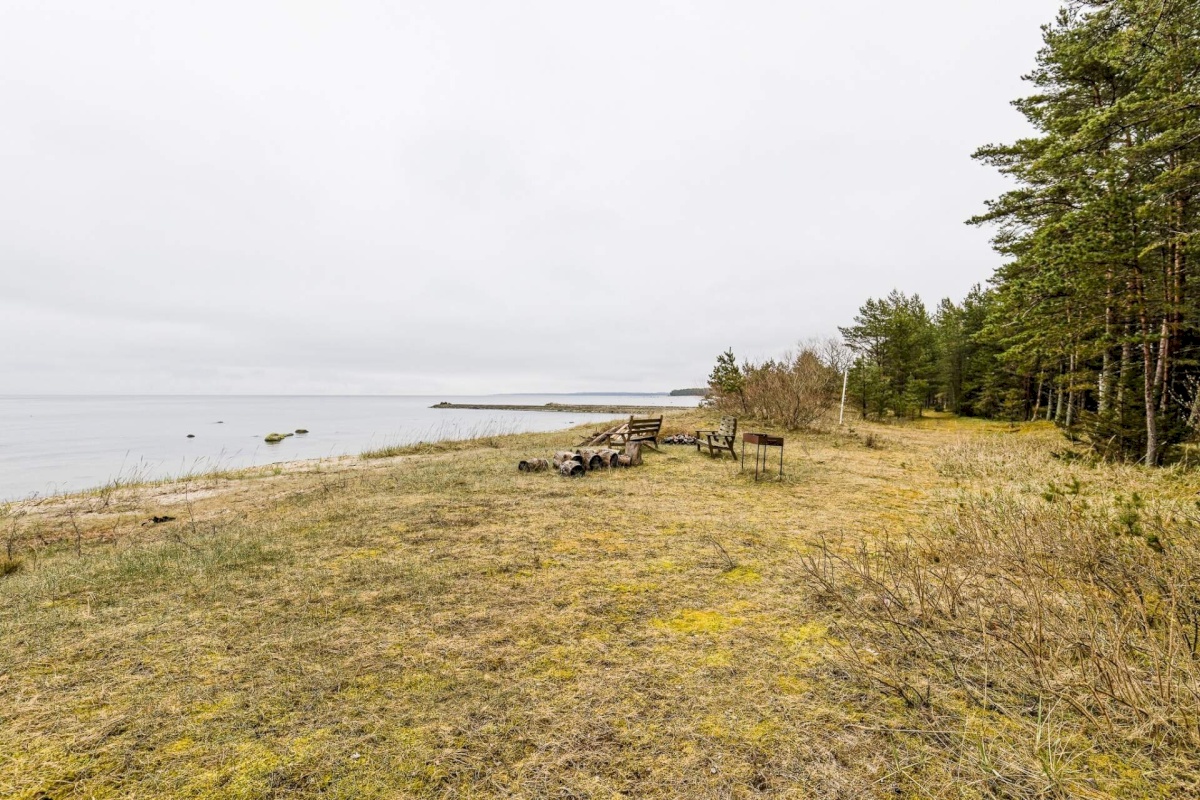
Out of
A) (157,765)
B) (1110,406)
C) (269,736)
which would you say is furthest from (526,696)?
(1110,406)

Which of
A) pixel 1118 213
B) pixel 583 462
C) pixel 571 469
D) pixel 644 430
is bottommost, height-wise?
pixel 571 469

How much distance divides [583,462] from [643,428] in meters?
3.42

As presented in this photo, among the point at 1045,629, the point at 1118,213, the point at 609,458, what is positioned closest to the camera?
the point at 1045,629

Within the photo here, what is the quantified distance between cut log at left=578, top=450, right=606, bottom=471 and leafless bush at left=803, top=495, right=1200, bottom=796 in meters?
6.52

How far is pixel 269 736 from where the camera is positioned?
2.55 m

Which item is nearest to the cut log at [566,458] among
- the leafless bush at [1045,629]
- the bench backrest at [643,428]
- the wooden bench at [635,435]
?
the wooden bench at [635,435]

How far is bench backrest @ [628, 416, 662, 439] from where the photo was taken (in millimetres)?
13367

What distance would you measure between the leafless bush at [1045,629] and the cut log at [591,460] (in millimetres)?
6520

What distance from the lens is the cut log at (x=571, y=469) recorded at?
1021cm

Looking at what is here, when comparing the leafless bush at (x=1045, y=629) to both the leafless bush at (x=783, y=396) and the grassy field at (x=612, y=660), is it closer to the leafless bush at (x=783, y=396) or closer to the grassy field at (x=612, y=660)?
the grassy field at (x=612, y=660)

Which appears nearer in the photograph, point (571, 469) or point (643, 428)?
point (571, 469)

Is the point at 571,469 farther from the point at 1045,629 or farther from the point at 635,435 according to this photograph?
the point at 1045,629

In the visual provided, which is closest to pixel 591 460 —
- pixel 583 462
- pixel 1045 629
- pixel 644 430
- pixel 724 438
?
pixel 583 462

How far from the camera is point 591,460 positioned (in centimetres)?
1082
